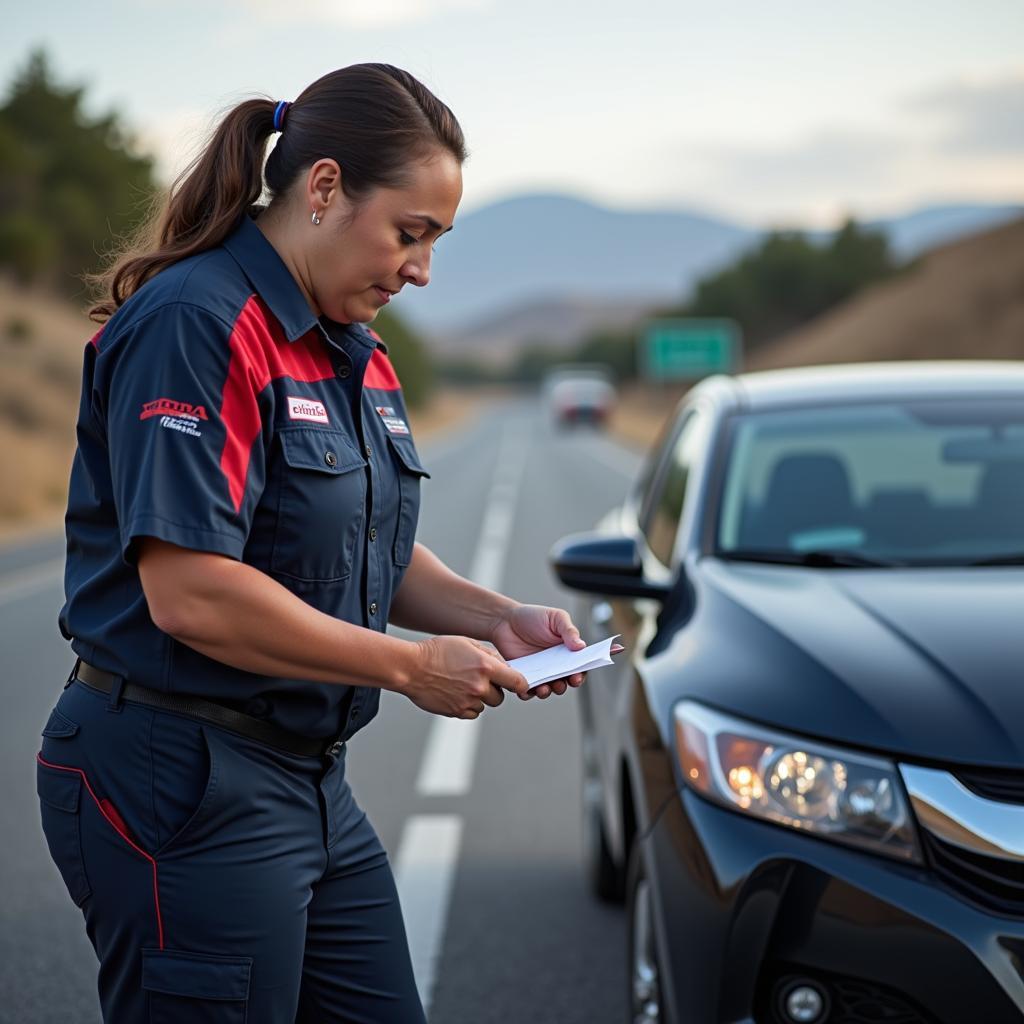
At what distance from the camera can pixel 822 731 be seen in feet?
8.74

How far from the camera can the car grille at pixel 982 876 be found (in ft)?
7.87

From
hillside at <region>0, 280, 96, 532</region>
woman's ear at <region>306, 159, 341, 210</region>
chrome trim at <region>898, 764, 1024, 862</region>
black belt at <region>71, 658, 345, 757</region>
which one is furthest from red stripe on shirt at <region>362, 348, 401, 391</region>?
hillside at <region>0, 280, 96, 532</region>

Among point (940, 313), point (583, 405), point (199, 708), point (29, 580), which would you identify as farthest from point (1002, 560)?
point (940, 313)

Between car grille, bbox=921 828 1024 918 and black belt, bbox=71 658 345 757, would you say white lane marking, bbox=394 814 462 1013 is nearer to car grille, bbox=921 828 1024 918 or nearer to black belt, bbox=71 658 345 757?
car grille, bbox=921 828 1024 918

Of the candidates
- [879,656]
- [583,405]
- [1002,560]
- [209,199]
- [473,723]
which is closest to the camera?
[209,199]

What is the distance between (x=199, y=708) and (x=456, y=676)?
1.14 ft

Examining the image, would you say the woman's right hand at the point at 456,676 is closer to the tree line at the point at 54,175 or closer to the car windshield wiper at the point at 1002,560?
the car windshield wiper at the point at 1002,560

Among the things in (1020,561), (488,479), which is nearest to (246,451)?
(1020,561)

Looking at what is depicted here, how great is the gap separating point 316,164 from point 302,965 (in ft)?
3.72

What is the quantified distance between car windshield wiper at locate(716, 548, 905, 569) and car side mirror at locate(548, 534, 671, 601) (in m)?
0.21

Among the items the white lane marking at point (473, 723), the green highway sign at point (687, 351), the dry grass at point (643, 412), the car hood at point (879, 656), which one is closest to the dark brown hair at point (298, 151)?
the car hood at point (879, 656)

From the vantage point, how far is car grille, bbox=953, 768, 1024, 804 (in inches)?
97.4

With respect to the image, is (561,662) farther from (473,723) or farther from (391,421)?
(473,723)

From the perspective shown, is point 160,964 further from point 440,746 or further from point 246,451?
point 440,746
